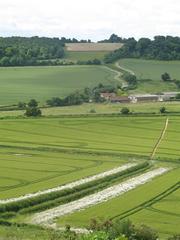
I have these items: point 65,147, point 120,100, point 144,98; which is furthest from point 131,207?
point 144,98

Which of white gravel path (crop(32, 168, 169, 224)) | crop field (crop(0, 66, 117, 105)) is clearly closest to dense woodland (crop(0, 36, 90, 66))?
crop field (crop(0, 66, 117, 105))

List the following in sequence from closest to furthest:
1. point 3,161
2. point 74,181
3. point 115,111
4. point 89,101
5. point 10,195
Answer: point 10,195
point 74,181
point 3,161
point 115,111
point 89,101

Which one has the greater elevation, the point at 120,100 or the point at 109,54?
the point at 109,54

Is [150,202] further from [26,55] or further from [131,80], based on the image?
[26,55]

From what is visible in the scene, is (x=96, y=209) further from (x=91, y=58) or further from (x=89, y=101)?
(x=91, y=58)

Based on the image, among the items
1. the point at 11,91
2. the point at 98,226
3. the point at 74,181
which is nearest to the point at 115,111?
the point at 11,91
